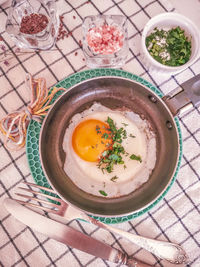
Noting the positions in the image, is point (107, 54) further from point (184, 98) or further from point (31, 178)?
point (31, 178)

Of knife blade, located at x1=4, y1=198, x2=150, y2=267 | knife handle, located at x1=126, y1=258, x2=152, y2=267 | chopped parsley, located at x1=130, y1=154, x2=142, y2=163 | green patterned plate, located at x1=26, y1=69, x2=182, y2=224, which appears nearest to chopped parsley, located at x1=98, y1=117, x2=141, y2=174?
chopped parsley, located at x1=130, y1=154, x2=142, y2=163

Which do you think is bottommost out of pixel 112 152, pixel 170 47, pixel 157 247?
pixel 157 247

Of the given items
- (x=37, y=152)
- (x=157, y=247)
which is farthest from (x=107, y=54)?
(x=157, y=247)

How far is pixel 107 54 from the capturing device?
54.6 inches

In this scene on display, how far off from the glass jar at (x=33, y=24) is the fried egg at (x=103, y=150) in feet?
1.34

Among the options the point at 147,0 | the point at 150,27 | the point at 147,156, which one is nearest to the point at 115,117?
the point at 147,156

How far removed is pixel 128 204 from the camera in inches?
48.6

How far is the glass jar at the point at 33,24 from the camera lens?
4.51ft

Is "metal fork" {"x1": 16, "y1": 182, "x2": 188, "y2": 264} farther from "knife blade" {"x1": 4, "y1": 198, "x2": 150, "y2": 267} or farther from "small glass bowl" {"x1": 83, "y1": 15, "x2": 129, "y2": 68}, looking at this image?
"small glass bowl" {"x1": 83, "y1": 15, "x2": 129, "y2": 68}

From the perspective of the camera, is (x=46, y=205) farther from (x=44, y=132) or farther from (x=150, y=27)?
(x=150, y=27)

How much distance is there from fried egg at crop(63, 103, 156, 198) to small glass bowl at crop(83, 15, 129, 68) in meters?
0.22

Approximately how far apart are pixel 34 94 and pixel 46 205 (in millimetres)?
507

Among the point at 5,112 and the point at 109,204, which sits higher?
the point at 5,112

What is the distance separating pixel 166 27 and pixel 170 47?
0.11 m
